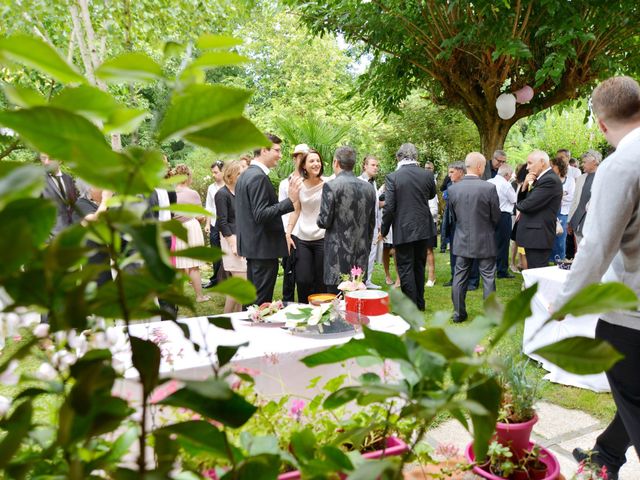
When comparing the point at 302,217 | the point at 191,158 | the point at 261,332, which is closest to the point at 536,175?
the point at 302,217

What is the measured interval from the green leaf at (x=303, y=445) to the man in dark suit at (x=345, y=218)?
3.80 meters

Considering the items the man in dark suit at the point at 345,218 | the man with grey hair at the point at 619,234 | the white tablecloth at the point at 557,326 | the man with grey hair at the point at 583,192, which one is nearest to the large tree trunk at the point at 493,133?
the man with grey hair at the point at 583,192

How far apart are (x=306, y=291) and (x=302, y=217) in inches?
28.6

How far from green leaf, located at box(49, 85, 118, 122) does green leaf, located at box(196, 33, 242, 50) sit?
96 mm

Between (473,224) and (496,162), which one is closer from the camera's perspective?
(473,224)

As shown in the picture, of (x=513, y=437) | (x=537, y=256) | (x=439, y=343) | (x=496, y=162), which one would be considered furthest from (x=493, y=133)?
(x=439, y=343)

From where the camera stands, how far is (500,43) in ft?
→ 22.6

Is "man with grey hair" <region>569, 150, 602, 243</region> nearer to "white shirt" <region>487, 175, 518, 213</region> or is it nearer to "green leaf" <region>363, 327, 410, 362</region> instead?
"white shirt" <region>487, 175, 518, 213</region>

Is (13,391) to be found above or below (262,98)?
below

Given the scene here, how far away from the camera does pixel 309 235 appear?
4.85m

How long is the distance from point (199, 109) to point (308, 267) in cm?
455

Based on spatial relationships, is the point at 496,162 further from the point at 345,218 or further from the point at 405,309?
the point at 405,309

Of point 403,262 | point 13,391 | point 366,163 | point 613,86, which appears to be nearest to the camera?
point 613,86

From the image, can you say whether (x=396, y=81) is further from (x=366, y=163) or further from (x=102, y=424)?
(x=102, y=424)
